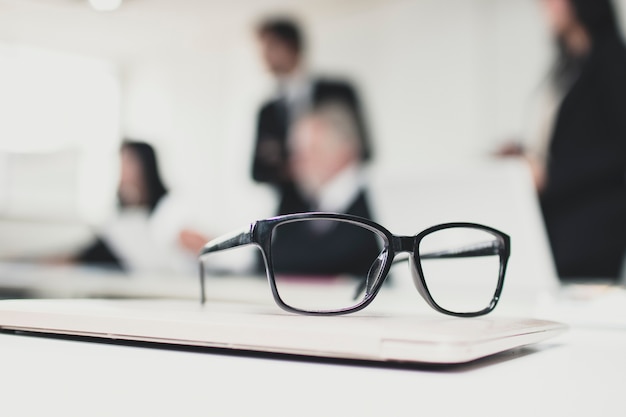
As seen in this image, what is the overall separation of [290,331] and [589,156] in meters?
1.73

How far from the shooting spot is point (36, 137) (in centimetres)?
317

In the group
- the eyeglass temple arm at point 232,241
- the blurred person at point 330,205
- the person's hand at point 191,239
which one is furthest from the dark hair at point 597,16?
the eyeglass temple arm at point 232,241

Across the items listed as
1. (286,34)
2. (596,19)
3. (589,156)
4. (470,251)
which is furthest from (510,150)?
(470,251)

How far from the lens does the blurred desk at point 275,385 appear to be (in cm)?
21

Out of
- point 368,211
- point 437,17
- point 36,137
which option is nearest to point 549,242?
point 368,211

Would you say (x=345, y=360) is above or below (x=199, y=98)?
below

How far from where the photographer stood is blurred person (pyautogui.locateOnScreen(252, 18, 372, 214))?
9.16 feet

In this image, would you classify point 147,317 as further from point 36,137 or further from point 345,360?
point 36,137

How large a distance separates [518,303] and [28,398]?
58cm

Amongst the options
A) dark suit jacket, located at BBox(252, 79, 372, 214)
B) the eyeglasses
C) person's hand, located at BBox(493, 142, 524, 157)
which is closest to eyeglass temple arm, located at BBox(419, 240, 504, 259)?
the eyeglasses

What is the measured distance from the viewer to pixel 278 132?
9.82 feet

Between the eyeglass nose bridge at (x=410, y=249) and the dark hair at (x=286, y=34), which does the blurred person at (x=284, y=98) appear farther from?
the eyeglass nose bridge at (x=410, y=249)

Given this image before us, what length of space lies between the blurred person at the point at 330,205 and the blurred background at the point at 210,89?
828 mm


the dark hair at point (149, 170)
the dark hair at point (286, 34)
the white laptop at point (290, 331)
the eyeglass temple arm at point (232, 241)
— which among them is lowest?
the white laptop at point (290, 331)
